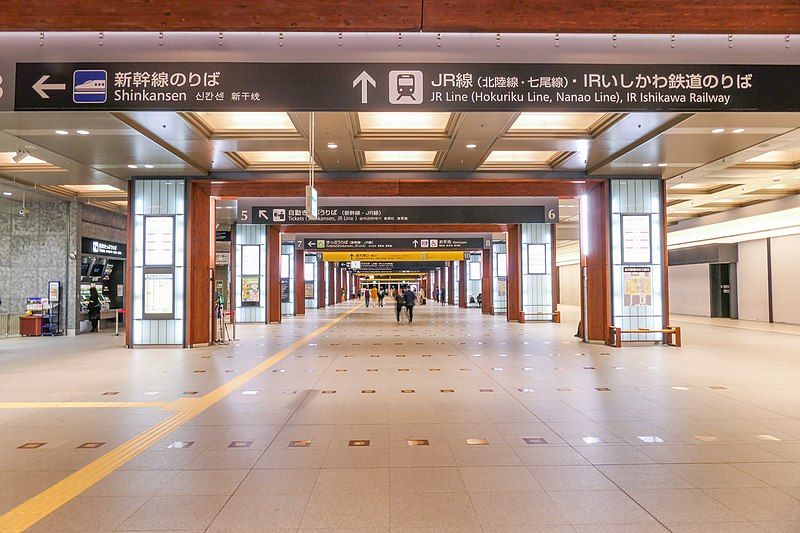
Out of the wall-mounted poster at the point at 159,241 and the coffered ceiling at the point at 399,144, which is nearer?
the coffered ceiling at the point at 399,144

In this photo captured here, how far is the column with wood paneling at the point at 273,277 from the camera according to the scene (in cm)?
2080

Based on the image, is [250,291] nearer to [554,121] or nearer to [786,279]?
[554,121]


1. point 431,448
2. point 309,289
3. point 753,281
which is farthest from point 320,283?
point 431,448

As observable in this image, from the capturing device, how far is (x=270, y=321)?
2059 centimetres

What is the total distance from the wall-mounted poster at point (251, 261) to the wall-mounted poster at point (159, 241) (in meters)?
9.12

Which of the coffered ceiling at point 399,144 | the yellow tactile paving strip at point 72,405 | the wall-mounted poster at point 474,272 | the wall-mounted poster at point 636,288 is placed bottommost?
the yellow tactile paving strip at point 72,405

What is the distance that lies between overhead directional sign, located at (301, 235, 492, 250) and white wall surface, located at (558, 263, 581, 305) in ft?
42.7

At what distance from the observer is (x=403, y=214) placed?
13.0 meters

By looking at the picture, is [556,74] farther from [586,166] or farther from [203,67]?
[586,166]

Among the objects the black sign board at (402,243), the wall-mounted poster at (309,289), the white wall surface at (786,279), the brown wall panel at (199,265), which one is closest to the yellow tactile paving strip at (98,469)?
the brown wall panel at (199,265)

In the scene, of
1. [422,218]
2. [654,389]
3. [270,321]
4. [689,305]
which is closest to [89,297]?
[270,321]

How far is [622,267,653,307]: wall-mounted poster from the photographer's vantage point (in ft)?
39.2

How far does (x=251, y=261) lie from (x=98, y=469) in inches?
691

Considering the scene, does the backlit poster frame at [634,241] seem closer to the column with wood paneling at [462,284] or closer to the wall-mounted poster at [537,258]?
the wall-mounted poster at [537,258]
